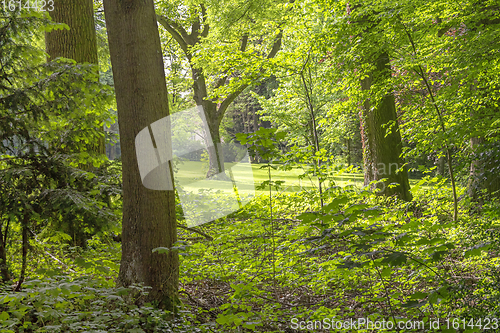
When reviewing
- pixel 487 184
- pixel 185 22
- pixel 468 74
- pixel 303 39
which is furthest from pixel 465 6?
pixel 185 22

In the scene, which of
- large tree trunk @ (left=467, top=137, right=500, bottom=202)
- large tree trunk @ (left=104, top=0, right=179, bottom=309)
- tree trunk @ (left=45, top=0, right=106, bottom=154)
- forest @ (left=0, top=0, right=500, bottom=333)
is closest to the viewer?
forest @ (left=0, top=0, right=500, bottom=333)

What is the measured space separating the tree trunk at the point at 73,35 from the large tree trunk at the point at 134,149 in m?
2.52

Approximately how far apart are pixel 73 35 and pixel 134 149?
143 inches

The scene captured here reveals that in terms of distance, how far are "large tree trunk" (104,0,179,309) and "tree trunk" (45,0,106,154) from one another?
2522 millimetres

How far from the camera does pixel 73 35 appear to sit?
6020 mm

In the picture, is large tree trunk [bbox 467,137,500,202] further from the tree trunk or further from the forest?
the tree trunk

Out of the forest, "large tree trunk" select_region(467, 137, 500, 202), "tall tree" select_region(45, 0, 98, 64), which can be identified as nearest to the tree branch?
"tall tree" select_region(45, 0, 98, 64)

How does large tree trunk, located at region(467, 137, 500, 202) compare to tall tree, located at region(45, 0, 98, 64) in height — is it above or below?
below

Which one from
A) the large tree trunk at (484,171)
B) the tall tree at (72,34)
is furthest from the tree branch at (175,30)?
the large tree trunk at (484,171)

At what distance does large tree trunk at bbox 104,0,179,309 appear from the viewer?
3582 mm

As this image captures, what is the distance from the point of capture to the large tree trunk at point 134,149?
11.8ft

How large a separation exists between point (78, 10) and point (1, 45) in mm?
3219

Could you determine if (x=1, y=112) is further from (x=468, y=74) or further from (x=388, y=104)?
(x=388, y=104)

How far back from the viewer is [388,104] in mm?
8898
